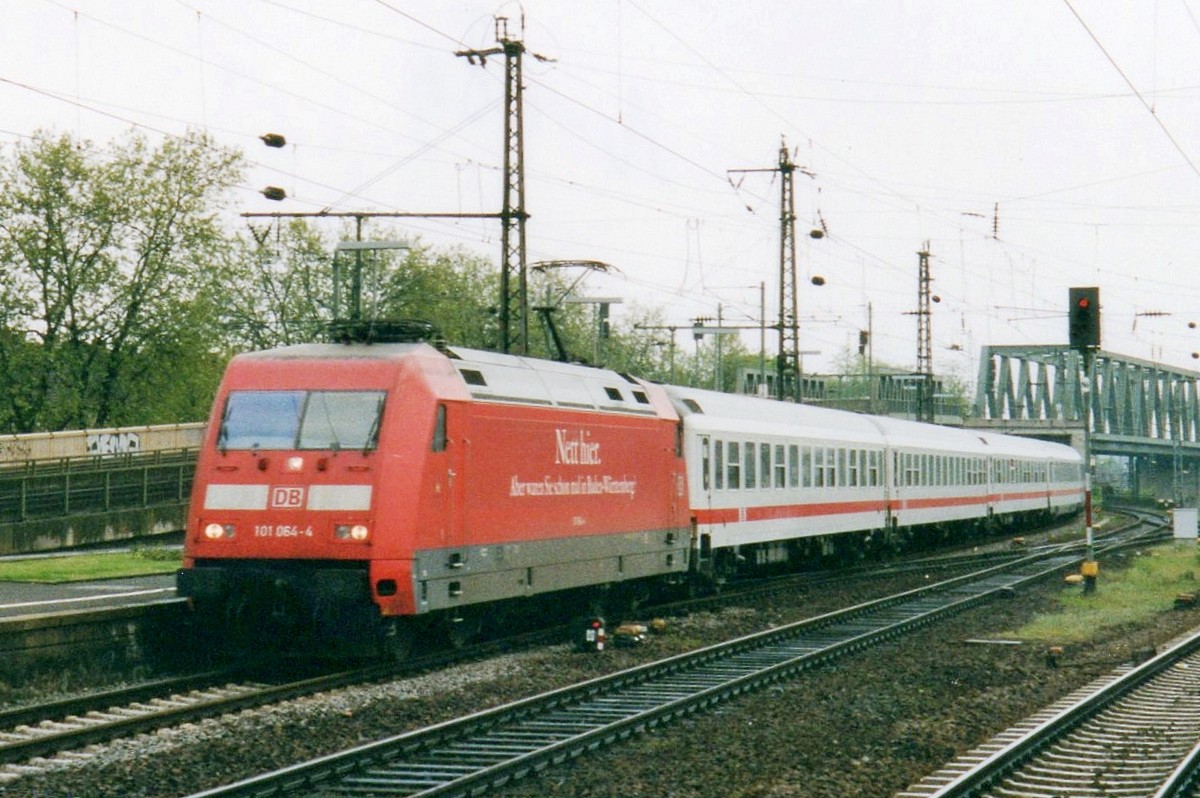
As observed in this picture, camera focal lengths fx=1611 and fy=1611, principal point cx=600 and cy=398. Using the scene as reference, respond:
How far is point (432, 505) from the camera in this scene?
15828 mm

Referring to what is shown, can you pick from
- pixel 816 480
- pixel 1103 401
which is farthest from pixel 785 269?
pixel 1103 401

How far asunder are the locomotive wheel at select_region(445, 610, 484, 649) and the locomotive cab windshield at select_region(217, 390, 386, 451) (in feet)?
9.09

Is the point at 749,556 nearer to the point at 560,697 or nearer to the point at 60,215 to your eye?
the point at 560,697

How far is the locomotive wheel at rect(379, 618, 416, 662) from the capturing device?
15.9 meters

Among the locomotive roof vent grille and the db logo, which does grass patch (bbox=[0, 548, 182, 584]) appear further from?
the locomotive roof vent grille

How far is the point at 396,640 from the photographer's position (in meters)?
16.3

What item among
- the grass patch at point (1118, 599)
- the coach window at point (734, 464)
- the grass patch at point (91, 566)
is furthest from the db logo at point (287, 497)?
the coach window at point (734, 464)

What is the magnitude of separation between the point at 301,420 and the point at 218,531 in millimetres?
1358

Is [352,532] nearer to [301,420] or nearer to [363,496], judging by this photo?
[363,496]

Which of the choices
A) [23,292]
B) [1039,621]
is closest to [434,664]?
[1039,621]

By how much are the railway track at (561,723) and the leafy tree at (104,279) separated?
27266 millimetres

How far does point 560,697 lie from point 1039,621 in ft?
34.5

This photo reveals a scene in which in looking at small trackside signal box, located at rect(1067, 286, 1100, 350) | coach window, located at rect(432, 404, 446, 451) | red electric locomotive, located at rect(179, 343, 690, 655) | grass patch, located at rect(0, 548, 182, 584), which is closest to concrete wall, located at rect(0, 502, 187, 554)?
grass patch, located at rect(0, 548, 182, 584)

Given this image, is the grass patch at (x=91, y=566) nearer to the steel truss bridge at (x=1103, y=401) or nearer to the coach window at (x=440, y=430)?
the coach window at (x=440, y=430)
